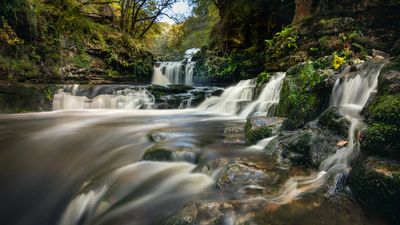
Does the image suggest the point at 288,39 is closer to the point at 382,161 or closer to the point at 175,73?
the point at 175,73

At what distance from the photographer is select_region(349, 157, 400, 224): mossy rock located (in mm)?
2330

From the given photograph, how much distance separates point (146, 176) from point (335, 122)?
2.57 meters

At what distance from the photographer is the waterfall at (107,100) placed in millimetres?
9570

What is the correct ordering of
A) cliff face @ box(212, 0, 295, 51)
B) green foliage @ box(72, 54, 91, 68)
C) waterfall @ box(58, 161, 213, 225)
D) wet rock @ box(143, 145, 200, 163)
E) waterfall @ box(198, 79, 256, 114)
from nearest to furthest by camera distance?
waterfall @ box(58, 161, 213, 225)
wet rock @ box(143, 145, 200, 163)
waterfall @ box(198, 79, 256, 114)
green foliage @ box(72, 54, 91, 68)
cliff face @ box(212, 0, 295, 51)

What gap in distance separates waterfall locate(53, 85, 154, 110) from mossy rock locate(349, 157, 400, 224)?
26.8ft

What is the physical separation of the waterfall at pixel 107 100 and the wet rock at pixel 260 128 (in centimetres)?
579

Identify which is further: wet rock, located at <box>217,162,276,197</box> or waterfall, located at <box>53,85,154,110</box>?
waterfall, located at <box>53,85,154,110</box>

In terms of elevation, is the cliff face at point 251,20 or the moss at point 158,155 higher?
the cliff face at point 251,20

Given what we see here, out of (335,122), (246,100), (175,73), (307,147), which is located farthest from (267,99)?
(175,73)

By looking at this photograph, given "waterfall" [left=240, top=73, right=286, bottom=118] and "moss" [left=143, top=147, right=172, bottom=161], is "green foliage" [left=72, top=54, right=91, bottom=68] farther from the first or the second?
"moss" [left=143, top=147, right=172, bottom=161]

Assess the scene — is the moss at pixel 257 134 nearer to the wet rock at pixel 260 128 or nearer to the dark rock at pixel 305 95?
the wet rock at pixel 260 128

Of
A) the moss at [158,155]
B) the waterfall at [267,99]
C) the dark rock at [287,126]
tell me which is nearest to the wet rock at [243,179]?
the moss at [158,155]

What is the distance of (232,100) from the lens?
9.59 metres

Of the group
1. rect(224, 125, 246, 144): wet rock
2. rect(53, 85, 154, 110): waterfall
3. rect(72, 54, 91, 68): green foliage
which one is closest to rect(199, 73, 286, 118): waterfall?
rect(224, 125, 246, 144): wet rock
